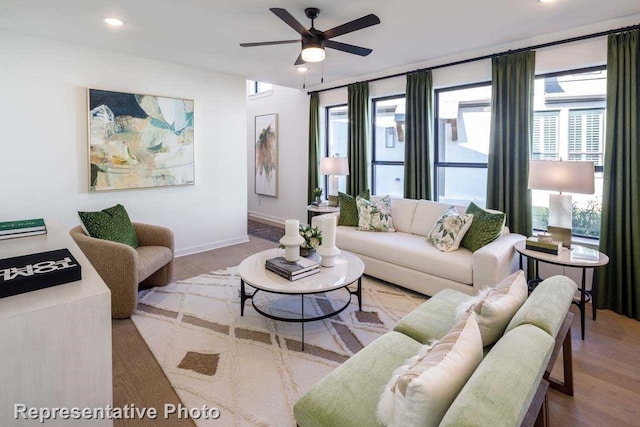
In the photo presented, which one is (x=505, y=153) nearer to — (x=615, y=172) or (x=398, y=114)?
(x=615, y=172)

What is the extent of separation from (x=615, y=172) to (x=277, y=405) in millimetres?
3377

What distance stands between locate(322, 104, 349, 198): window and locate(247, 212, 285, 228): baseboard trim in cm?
123

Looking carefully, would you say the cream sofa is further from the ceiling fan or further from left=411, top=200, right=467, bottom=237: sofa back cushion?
the ceiling fan

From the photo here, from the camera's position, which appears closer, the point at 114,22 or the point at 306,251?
the point at 306,251

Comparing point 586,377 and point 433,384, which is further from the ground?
point 433,384

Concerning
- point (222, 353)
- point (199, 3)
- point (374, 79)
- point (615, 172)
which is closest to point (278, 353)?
point (222, 353)

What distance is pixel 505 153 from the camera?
12.4 feet

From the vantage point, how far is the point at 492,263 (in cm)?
297

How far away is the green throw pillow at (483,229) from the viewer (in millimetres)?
3312

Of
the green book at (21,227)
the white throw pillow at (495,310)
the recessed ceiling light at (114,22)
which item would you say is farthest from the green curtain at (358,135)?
the green book at (21,227)

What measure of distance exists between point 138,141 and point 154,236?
1334 mm

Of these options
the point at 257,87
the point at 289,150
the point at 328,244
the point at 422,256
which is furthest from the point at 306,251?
the point at 257,87

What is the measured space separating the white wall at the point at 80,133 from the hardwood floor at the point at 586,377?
1.38 meters

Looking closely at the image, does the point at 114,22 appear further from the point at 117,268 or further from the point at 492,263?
the point at 492,263
